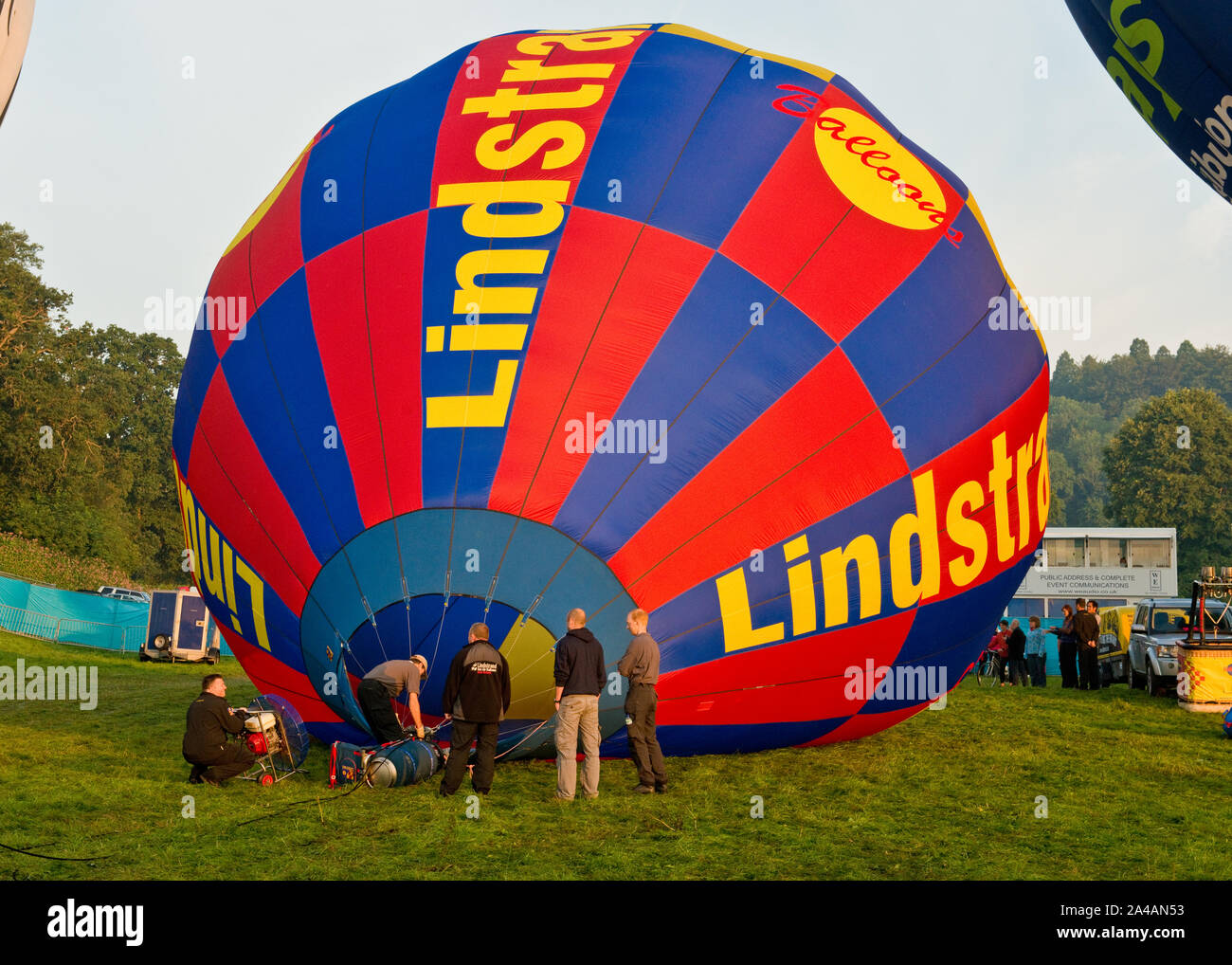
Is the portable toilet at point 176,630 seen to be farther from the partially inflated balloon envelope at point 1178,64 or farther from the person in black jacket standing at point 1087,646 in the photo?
the partially inflated balloon envelope at point 1178,64

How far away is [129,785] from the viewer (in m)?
8.06

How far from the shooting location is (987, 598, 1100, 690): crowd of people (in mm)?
17547

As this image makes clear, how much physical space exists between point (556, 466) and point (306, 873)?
292 centimetres

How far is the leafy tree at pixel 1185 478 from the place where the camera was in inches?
2717

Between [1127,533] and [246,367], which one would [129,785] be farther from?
[1127,533]

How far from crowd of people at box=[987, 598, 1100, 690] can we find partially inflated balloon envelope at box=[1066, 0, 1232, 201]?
9040mm

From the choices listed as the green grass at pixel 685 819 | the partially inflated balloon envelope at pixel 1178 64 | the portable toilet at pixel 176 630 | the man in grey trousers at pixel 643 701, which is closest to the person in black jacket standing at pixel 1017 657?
the green grass at pixel 685 819

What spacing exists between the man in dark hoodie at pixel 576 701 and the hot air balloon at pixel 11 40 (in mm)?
4237

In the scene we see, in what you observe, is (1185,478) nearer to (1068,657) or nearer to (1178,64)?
(1068,657)

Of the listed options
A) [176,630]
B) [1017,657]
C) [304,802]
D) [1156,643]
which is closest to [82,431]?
[176,630]

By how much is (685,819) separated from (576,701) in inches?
40.7

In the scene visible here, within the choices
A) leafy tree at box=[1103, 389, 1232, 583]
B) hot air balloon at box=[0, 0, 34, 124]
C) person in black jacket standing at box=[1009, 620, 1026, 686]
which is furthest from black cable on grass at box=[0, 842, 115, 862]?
leafy tree at box=[1103, 389, 1232, 583]

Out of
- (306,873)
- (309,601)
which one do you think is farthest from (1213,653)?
(306,873)

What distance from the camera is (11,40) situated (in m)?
5.49
